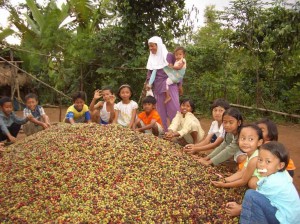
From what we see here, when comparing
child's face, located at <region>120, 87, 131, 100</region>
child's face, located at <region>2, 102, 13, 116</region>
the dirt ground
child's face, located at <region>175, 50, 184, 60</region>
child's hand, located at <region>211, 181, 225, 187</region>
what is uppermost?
child's face, located at <region>175, 50, 184, 60</region>

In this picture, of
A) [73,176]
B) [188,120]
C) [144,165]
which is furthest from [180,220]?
[188,120]

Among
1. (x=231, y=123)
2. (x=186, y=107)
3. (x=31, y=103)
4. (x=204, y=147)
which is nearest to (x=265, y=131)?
(x=231, y=123)

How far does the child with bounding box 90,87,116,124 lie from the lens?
14.0 ft

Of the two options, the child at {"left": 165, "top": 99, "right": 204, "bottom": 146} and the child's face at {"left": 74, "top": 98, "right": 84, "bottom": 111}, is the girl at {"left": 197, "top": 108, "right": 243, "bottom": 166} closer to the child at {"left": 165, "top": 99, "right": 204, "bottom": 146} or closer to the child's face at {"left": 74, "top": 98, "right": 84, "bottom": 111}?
the child at {"left": 165, "top": 99, "right": 204, "bottom": 146}

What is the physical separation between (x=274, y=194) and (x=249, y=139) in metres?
0.53

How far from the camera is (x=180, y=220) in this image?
2242 mm

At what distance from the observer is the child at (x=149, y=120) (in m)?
4.06

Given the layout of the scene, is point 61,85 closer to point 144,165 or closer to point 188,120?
point 188,120

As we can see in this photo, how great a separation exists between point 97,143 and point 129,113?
1.30 metres

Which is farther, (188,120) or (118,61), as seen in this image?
(118,61)

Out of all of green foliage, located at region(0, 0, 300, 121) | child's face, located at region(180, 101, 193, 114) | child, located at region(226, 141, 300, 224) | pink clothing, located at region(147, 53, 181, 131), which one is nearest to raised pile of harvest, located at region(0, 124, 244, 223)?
child, located at region(226, 141, 300, 224)

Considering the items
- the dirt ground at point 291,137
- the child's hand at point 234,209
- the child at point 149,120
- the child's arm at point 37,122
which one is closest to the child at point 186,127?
the child at point 149,120

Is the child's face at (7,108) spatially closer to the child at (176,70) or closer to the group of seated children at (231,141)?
the group of seated children at (231,141)

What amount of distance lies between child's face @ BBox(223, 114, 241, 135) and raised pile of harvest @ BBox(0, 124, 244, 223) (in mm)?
423
